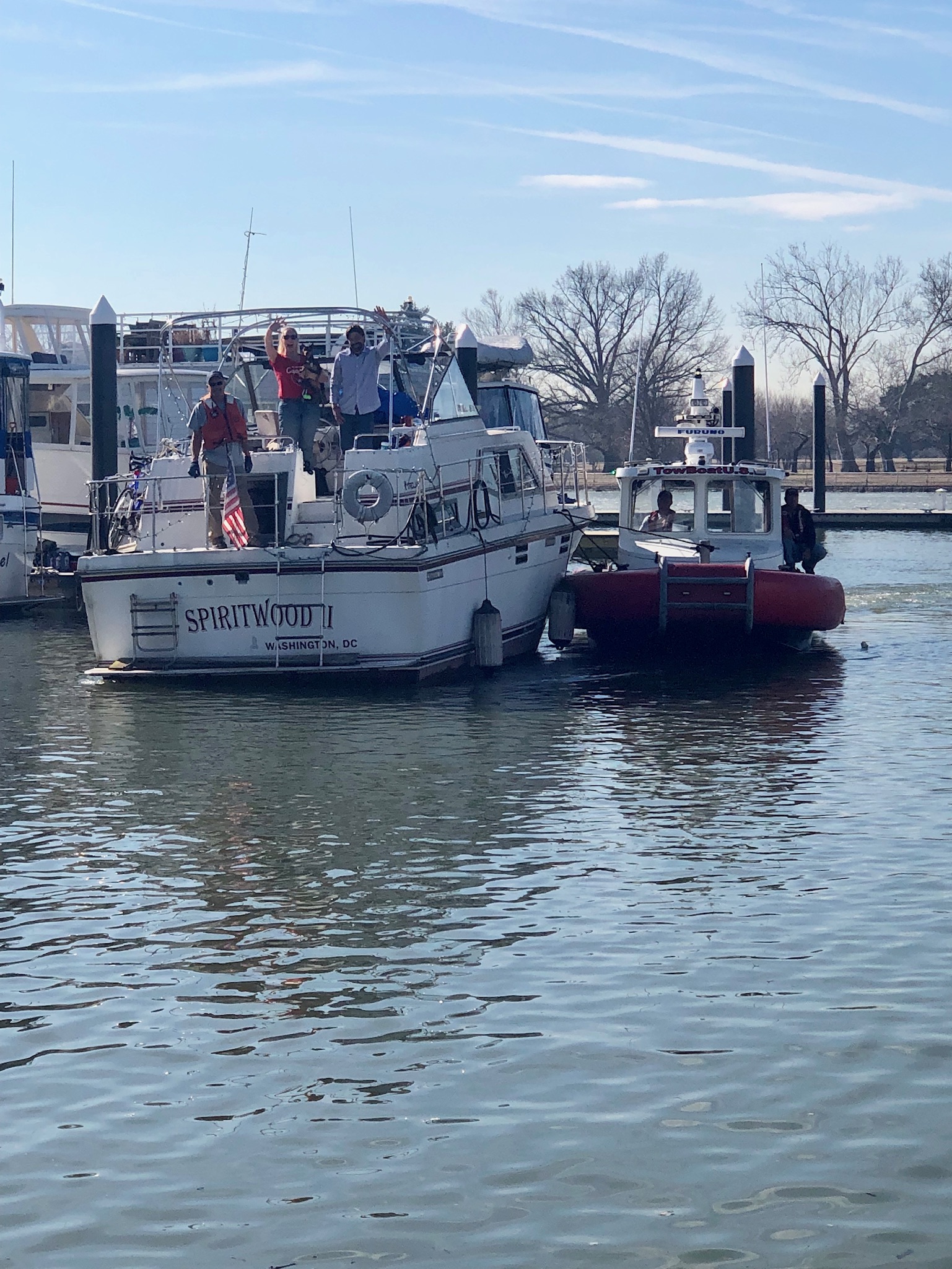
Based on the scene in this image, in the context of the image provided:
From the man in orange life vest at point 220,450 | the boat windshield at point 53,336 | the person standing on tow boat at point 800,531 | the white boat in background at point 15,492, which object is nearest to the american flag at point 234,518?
the man in orange life vest at point 220,450

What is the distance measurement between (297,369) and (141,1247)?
1382 centimetres

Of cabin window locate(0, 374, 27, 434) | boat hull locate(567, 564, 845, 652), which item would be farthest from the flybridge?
cabin window locate(0, 374, 27, 434)

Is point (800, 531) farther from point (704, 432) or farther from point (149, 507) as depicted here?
point (149, 507)

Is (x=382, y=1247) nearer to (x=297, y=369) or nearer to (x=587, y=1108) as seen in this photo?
(x=587, y=1108)

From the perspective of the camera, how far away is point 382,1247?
5.25 m

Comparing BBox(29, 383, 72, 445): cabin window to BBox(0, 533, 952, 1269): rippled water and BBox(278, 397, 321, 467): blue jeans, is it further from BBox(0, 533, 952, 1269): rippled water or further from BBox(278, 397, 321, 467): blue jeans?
BBox(0, 533, 952, 1269): rippled water

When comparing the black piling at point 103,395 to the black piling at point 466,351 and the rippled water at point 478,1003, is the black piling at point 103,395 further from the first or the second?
the rippled water at point 478,1003

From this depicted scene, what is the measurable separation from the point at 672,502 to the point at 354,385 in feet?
17.3

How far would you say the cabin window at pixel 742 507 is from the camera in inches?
858

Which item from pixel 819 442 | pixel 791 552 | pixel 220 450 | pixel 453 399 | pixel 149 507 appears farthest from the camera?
pixel 819 442

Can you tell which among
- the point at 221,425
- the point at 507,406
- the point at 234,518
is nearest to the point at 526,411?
the point at 507,406

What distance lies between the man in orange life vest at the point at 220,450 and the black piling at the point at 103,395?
882 cm

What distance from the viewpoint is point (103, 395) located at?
1029 inches

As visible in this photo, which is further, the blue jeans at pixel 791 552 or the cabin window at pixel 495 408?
the cabin window at pixel 495 408
